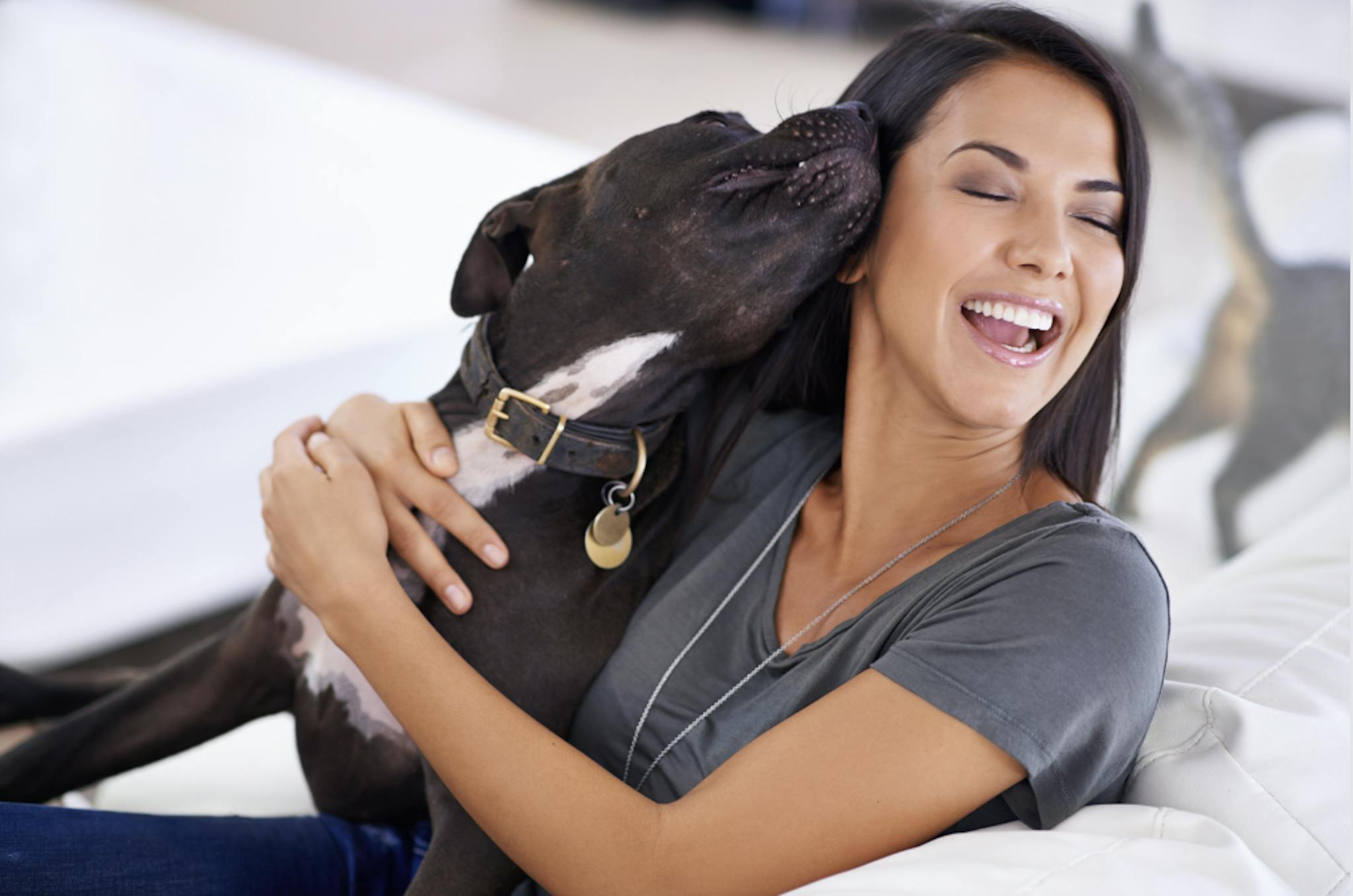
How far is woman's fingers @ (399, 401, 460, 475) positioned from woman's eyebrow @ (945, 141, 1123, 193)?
65 cm

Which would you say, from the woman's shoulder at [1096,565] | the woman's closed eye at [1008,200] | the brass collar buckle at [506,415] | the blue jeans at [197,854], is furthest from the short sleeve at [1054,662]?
the blue jeans at [197,854]

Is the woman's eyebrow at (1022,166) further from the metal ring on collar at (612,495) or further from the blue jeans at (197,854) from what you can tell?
the blue jeans at (197,854)

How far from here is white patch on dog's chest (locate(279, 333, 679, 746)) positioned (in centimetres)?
131

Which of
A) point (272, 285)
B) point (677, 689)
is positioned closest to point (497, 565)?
point (677, 689)

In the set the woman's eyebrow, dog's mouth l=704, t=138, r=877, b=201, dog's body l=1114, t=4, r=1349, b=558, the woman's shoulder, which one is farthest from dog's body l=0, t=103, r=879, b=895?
dog's body l=1114, t=4, r=1349, b=558

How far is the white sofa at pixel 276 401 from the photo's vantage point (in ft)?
3.49

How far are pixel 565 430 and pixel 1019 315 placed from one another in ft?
1.59

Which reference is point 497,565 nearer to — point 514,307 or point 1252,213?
point 514,307

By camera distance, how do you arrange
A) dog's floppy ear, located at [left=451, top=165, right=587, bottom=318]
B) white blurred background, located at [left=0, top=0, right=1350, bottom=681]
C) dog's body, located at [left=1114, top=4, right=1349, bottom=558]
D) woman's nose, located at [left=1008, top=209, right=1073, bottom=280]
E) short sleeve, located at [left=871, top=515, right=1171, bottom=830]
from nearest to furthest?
1. short sleeve, located at [left=871, top=515, right=1171, bottom=830]
2. woman's nose, located at [left=1008, top=209, right=1073, bottom=280]
3. dog's floppy ear, located at [left=451, top=165, right=587, bottom=318]
4. white blurred background, located at [left=0, top=0, right=1350, bottom=681]
5. dog's body, located at [left=1114, top=4, right=1349, bottom=558]

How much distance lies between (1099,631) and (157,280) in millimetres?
2315

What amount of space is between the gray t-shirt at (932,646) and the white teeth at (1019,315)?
176 mm

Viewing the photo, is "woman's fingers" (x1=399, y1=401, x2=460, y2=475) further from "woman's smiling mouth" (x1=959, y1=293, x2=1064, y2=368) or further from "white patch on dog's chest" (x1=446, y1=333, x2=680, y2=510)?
"woman's smiling mouth" (x1=959, y1=293, x2=1064, y2=368)

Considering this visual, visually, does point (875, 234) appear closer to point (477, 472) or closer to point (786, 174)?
point (786, 174)

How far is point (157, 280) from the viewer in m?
2.69
